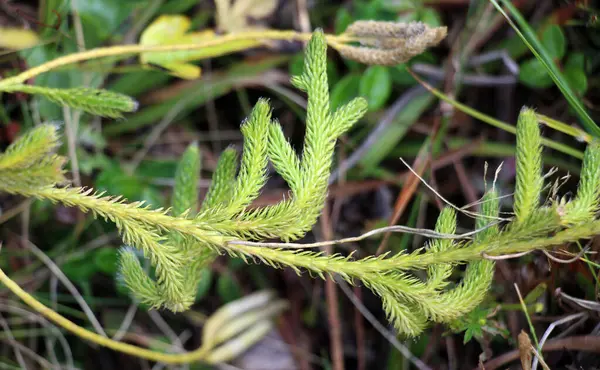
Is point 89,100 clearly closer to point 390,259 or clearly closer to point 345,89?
point 390,259

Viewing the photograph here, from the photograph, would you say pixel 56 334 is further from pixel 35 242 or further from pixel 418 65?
pixel 418 65

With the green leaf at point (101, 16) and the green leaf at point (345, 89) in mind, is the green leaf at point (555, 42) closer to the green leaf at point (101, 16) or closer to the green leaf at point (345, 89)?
the green leaf at point (345, 89)

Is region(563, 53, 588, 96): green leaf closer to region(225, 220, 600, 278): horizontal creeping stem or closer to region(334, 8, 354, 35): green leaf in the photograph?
region(334, 8, 354, 35): green leaf

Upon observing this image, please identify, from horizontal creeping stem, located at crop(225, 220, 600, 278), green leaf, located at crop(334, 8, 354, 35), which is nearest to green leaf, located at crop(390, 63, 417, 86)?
green leaf, located at crop(334, 8, 354, 35)

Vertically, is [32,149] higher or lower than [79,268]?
higher

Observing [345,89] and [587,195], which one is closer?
[587,195]

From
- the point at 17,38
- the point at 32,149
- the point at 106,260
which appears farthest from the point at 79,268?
Result: the point at 32,149

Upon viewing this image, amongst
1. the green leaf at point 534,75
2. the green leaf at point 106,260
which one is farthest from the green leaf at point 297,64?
the green leaf at point 106,260
